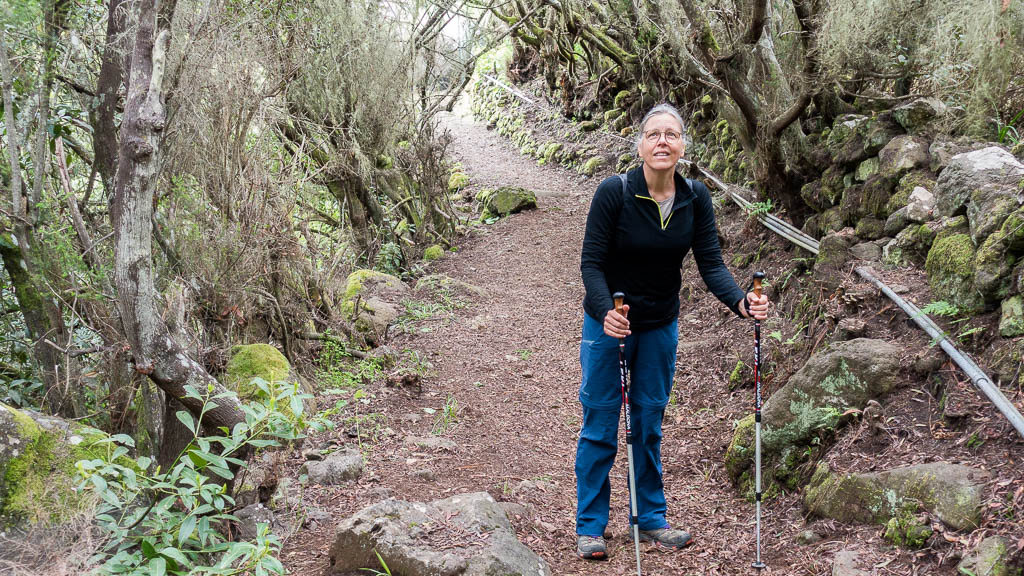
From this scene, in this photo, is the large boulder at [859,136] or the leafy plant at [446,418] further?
the large boulder at [859,136]

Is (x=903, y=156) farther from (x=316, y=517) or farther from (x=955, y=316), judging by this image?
(x=316, y=517)

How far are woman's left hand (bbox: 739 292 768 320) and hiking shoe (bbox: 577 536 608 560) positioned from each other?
1.38 metres

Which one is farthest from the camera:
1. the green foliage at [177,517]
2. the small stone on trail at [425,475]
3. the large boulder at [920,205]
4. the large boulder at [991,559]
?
the large boulder at [920,205]

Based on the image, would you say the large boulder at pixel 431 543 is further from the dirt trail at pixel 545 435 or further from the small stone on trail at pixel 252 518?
the small stone on trail at pixel 252 518

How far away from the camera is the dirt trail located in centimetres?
355

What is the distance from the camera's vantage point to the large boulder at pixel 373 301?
6.96 meters

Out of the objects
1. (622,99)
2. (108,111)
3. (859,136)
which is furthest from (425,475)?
(622,99)

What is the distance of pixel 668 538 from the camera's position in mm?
3596

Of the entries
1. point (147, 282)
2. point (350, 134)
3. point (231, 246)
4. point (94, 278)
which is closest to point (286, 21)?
point (350, 134)

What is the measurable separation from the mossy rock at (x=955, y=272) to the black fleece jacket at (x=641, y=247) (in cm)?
147

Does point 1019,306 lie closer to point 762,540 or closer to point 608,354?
point 762,540

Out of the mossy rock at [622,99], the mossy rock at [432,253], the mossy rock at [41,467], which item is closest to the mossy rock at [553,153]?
the mossy rock at [622,99]

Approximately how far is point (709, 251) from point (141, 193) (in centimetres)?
274

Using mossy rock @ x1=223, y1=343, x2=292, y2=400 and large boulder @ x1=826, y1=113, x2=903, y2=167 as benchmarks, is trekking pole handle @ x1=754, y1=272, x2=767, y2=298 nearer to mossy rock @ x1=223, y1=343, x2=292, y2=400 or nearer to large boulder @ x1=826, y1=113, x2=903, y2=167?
mossy rock @ x1=223, y1=343, x2=292, y2=400
